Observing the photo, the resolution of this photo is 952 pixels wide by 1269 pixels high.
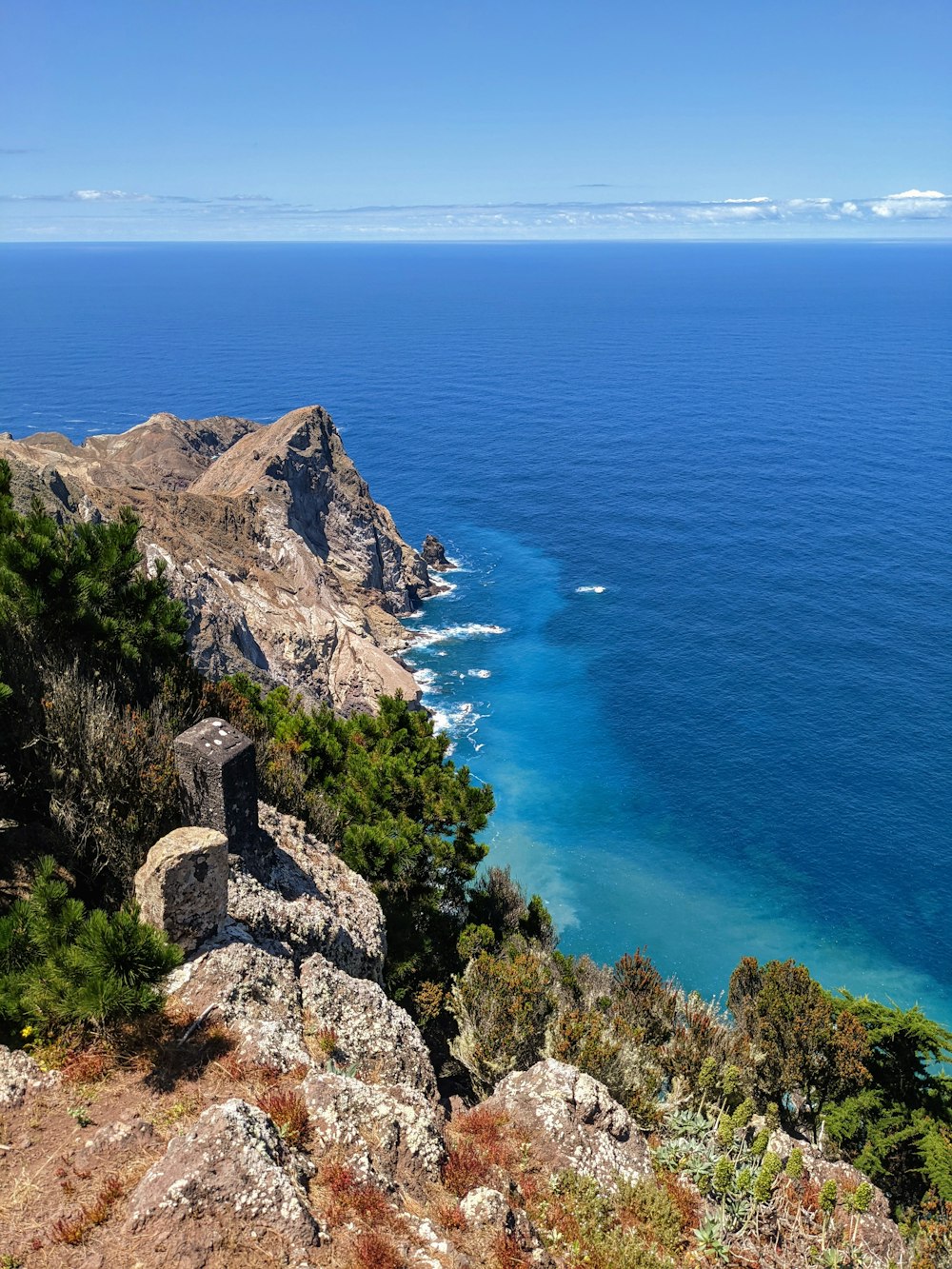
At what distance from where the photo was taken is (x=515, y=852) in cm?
5947

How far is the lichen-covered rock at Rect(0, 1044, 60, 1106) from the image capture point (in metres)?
12.8

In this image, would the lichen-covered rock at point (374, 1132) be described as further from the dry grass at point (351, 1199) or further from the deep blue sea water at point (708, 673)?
the deep blue sea water at point (708, 673)

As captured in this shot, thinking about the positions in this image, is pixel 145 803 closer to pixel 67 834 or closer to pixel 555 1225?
pixel 67 834

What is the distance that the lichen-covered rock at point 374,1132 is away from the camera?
526 inches

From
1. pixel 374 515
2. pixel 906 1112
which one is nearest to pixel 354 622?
pixel 374 515

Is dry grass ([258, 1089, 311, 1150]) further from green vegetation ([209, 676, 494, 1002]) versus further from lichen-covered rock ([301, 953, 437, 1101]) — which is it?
green vegetation ([209, 676, 494, 1002])

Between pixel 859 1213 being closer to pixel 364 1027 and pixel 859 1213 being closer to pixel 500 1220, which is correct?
pixel 500 1220

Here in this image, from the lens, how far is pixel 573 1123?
16.8 metres

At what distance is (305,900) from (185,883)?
5685 mm

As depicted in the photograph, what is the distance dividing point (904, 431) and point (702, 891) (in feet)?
A: 420

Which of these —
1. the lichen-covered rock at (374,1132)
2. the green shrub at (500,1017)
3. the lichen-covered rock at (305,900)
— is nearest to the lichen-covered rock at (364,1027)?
the lichen-covered rock at (305,900)

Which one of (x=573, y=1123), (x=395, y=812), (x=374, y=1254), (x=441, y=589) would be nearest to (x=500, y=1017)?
(x=573, y=1123)

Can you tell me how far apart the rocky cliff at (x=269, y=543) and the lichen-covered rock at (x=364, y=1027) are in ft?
118

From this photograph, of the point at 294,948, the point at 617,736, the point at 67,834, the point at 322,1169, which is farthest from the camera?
the point at 617,736
